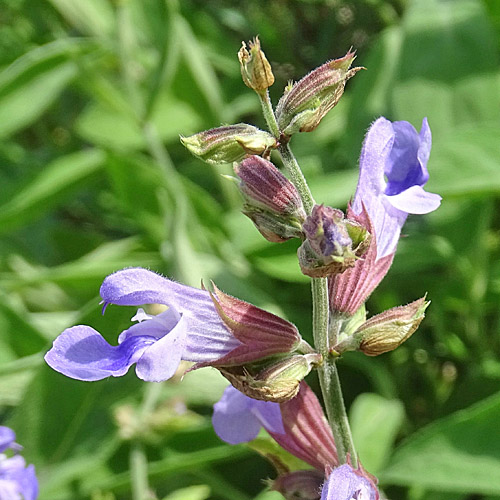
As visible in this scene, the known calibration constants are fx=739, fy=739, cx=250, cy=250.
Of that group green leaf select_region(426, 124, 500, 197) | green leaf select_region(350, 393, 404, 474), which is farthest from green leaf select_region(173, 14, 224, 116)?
green leaf select_region(350, 393, 404, 474)

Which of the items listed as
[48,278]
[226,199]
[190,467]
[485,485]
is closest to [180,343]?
[485,485]

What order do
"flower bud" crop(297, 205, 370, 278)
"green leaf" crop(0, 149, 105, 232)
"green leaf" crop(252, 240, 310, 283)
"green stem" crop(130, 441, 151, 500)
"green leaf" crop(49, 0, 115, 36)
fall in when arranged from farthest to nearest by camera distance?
"green leaf" crop(49, 0, 115, 36)
"green leaf" crop(0, 149, 105, 232)
"green leaf" crop(252, 240, 310, 283)
"green stem" crop(130, 441, 151, 500)
"flower bud" crop(297, 205, 370, 278)

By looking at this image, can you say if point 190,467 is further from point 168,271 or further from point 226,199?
point 226,199

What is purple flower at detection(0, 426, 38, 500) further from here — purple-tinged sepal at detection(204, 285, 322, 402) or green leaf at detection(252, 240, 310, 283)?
green leaf at detection(252, 240, 310, 283)

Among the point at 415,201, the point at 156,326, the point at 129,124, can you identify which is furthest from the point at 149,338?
the point at 129,124

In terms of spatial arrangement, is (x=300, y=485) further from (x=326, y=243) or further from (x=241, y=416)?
(x=326, y=243)

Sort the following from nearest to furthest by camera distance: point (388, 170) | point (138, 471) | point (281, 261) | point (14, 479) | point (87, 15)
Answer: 1. point (388, 170)
2. point (14, 479)
3. point (138, 471)
4. point (281, 261)
5. point (87, 15)
